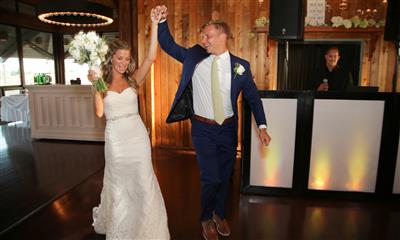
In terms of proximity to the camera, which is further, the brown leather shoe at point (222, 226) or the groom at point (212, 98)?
the brown leather shoe at point (222, 226)

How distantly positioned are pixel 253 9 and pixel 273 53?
756mm

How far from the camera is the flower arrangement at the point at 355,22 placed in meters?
4.72

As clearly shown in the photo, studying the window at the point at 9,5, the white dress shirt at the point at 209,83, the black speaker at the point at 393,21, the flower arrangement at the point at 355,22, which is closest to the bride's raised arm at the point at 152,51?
the white dress shirt at the point at 209,83

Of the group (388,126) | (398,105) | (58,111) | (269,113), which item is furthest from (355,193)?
(58,111)

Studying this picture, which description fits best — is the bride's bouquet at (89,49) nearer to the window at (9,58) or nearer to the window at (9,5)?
the window at (9,5)

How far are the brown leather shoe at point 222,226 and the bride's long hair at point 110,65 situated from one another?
1.30 metres

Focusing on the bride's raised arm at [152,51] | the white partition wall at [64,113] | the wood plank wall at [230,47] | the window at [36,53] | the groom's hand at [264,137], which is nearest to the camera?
the bride's raised arm at [152,51]

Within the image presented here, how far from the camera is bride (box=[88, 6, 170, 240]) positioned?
2.27 metres

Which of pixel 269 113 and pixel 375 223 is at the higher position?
pixel 269 113

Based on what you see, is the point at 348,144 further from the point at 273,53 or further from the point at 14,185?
the point at 14,185

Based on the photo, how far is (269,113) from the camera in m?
3.46

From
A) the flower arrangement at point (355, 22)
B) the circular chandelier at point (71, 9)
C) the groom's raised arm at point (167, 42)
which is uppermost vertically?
the circular chandelier at point (71, 9)

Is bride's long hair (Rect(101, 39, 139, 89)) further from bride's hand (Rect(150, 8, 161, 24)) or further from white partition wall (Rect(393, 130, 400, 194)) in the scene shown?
white partition wall (Rect(393, 130, 400, 194))

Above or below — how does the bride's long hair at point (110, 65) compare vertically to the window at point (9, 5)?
below
